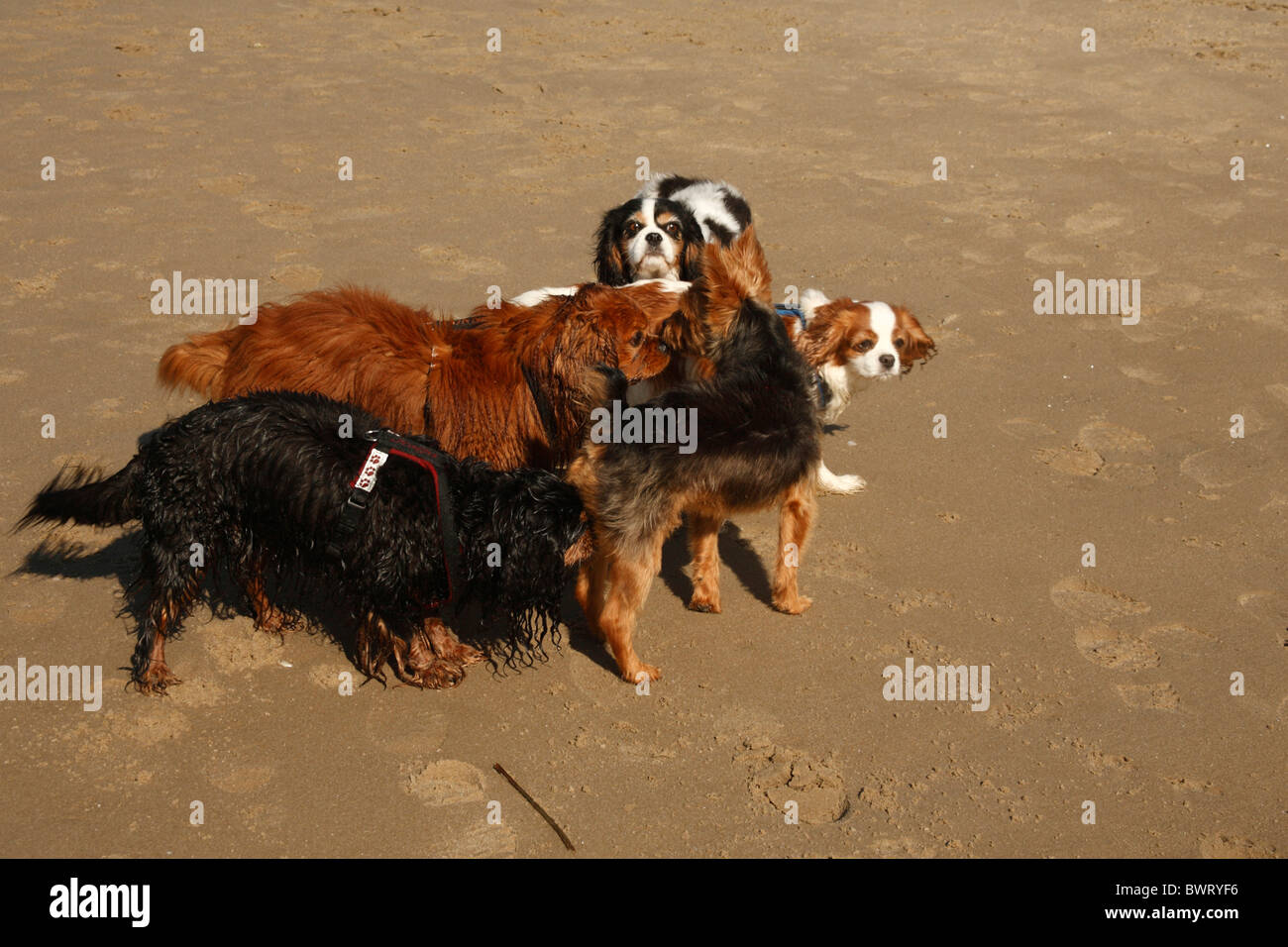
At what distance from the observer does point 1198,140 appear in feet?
34.1

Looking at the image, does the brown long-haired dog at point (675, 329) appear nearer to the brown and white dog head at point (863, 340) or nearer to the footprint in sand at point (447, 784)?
the brown and white dog head at point (863, 340)

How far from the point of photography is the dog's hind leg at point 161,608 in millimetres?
4352

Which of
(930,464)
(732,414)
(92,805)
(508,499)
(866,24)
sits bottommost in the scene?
(92,805)

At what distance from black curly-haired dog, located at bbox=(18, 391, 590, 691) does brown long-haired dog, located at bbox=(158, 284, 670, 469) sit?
1.42 feet

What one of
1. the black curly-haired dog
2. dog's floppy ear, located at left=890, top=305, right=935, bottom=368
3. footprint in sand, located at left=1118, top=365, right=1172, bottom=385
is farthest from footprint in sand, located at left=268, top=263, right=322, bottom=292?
footprint in sand, located at left=1118, top=365, right=1172, bottom=385

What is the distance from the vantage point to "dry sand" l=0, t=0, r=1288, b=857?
420 centimetres

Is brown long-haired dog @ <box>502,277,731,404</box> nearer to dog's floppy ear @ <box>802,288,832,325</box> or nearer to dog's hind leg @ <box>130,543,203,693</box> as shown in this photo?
dog's floppy ear @ <box>802,288,832,325</box>

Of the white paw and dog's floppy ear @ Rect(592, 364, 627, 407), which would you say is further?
the white paw

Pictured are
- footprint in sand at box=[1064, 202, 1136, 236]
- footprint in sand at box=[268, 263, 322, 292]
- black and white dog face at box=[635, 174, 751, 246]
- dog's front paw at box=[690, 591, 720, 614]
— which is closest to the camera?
dog's front paw at box=[690, 591, 720, 614]

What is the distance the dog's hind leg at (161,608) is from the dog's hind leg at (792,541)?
2530 millimetres

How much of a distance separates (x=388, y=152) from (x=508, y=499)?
681 cm

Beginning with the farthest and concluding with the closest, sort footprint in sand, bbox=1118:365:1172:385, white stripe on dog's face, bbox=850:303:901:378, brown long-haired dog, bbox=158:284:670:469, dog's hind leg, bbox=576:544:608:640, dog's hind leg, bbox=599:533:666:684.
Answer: footprint in sand, bbox=1118:365:1172:385, white stripe on dog's face, bbox=850:303:901:378, brown long-haired dog, bbox=158:284:670:469, dog's hind leg, bbox=576:544:608:640, dog's hind leg, bbox=599:533:666:684
